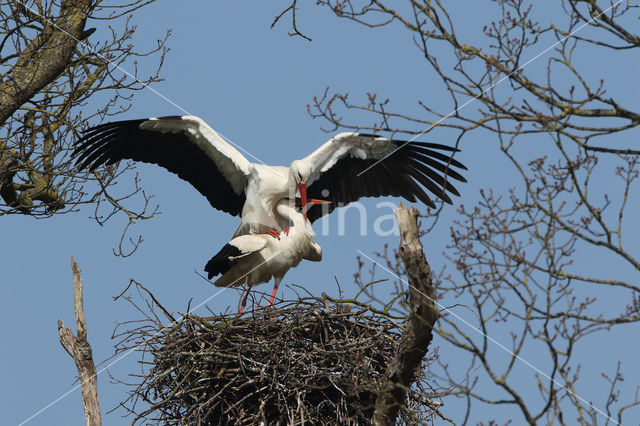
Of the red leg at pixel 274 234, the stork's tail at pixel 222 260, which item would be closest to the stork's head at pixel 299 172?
the red leg at pixel 274 234

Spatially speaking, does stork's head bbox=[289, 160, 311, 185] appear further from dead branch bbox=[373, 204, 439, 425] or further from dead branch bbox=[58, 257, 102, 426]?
dead branch bbox=[373, 204, 439, 425]

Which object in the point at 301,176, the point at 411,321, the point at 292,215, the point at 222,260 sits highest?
the point at 301,176

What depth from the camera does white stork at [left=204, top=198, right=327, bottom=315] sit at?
308 inches

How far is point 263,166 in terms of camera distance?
28.1ft

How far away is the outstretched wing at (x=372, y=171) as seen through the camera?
346 inches

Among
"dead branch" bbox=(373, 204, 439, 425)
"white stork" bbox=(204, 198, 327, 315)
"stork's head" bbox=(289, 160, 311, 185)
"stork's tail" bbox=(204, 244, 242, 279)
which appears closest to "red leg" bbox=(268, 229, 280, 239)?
"white stork" bbox=(204, 198, 327, 315)

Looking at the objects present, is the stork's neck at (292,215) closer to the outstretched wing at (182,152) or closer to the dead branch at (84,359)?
the outstretched wing at (182,152)

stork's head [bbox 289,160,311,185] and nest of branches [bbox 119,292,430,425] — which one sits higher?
stork's head [bbox 289,160,311,185]

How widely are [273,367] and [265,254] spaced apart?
5.55ft

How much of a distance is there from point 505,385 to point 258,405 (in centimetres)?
263

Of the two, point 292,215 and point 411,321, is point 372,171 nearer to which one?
point 292,215

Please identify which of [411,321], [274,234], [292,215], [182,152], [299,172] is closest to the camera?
[411,321]

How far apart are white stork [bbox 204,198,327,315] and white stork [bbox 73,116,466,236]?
458mm

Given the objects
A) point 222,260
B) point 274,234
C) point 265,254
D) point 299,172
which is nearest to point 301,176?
point 299,172
